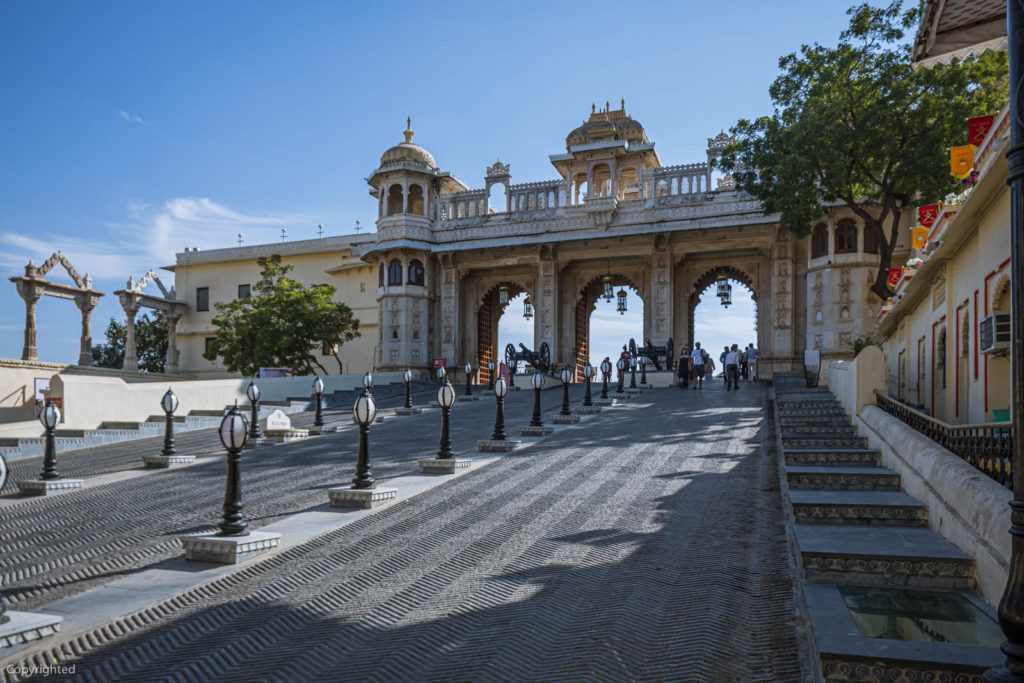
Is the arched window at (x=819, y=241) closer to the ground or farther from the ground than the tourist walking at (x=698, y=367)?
farther from the ground

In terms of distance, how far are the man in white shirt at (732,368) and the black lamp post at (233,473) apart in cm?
1855

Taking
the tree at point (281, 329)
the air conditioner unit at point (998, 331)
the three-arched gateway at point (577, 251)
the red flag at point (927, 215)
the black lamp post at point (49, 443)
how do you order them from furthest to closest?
the tree at point (281, 329) → the three-arched gateway at point (577, 251) → the red flag at point (927, 215) → the black lamp post at point (49, 443) → the air conditioner unit at point (998, 331)

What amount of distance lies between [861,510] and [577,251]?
2549 cm

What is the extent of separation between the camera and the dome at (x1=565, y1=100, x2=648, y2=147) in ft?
102

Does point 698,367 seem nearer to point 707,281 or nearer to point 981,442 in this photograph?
point 707,281

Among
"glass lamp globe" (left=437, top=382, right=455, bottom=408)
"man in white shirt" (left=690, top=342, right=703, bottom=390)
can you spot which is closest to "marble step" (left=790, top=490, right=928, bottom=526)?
"glass lamp globe" (left=437, top=382, right=455, bottom=408)

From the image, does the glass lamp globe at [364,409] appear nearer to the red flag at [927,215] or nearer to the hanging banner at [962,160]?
the hanging banner at [962,160]

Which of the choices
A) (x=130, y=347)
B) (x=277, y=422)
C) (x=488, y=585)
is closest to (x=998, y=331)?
(x=488, y=585)

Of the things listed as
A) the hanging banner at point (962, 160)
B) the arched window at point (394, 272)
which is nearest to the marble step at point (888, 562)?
the hanging banner at point (962, 160)

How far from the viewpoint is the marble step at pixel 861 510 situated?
238 inches

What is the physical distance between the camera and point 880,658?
336 cm

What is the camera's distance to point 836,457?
8602 millimetres

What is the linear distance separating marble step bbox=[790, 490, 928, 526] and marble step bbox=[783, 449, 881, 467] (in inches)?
74.0

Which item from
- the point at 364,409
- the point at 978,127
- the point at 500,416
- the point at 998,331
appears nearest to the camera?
the point at 998,331
